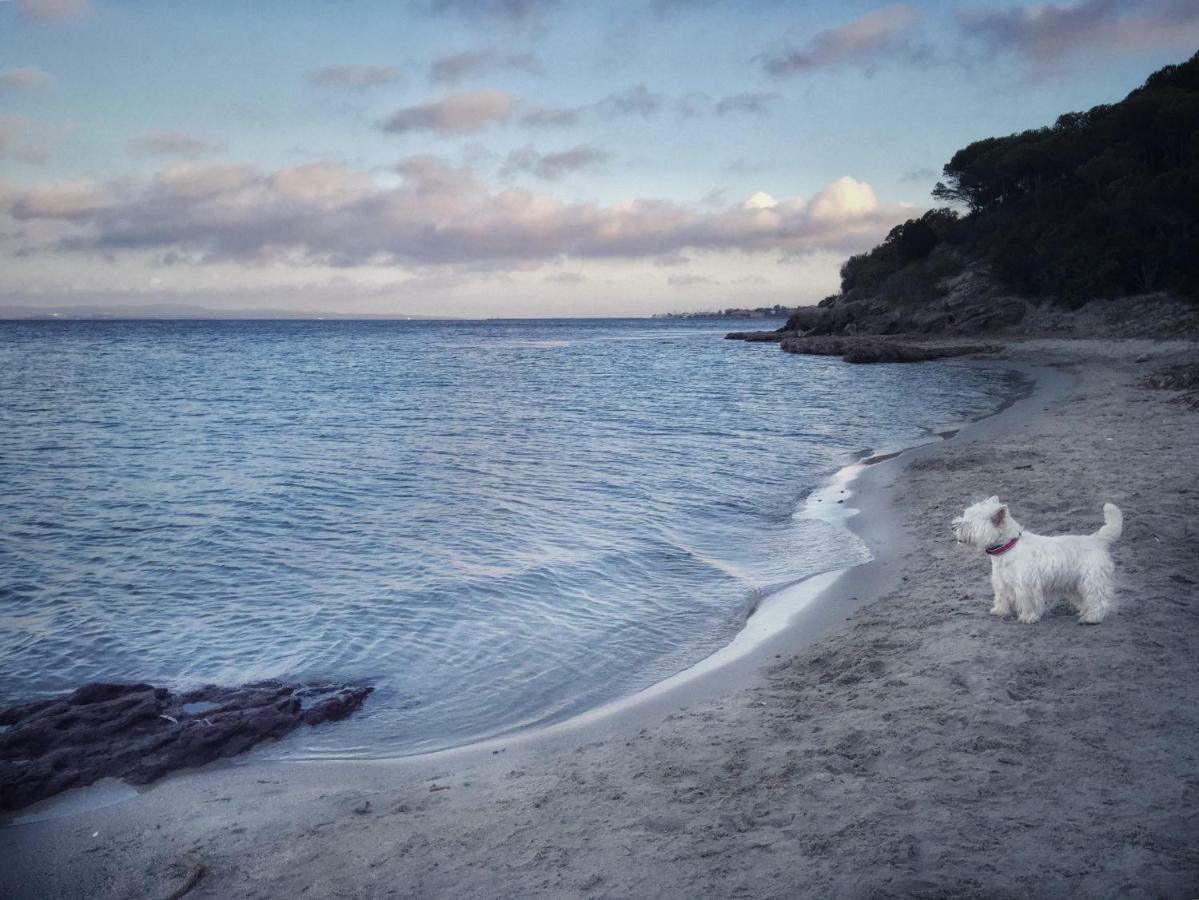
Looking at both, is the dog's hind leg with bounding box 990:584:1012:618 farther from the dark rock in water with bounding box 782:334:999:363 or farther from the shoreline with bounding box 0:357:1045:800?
the dark rock in water with bounding box 782:334:999:363

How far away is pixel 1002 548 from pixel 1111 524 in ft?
2.79

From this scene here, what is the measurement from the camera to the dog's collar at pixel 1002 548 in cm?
666

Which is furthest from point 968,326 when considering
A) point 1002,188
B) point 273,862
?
point 273,862

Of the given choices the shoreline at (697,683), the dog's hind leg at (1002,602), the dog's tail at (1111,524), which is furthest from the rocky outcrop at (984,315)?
the dog's hind leg at (1002,602)

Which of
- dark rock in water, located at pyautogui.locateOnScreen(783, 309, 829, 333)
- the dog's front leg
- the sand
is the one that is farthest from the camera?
dark rock in water, located at pyautogui.locateOnScreen(783, 309, 829, 333)

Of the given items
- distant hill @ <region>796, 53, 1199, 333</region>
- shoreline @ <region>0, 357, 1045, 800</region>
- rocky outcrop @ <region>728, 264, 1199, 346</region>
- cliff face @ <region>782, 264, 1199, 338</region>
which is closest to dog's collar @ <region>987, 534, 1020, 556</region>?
shoreline @ <region>0, 357, 1045, 800</region>

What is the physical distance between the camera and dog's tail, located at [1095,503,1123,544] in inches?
244

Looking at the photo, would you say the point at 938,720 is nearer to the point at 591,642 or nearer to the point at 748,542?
the point at 591,642

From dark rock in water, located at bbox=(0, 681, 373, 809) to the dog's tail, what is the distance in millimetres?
6743

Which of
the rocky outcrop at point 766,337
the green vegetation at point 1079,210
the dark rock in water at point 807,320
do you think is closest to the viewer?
the green vegetation at point 1079,210

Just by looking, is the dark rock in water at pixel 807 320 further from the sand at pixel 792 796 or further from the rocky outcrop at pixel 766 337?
the sand at pixel 792 796

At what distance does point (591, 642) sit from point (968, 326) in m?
55.5

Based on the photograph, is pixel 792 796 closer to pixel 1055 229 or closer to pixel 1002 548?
pixel 1002 548

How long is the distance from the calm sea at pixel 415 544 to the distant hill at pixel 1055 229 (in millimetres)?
26761
